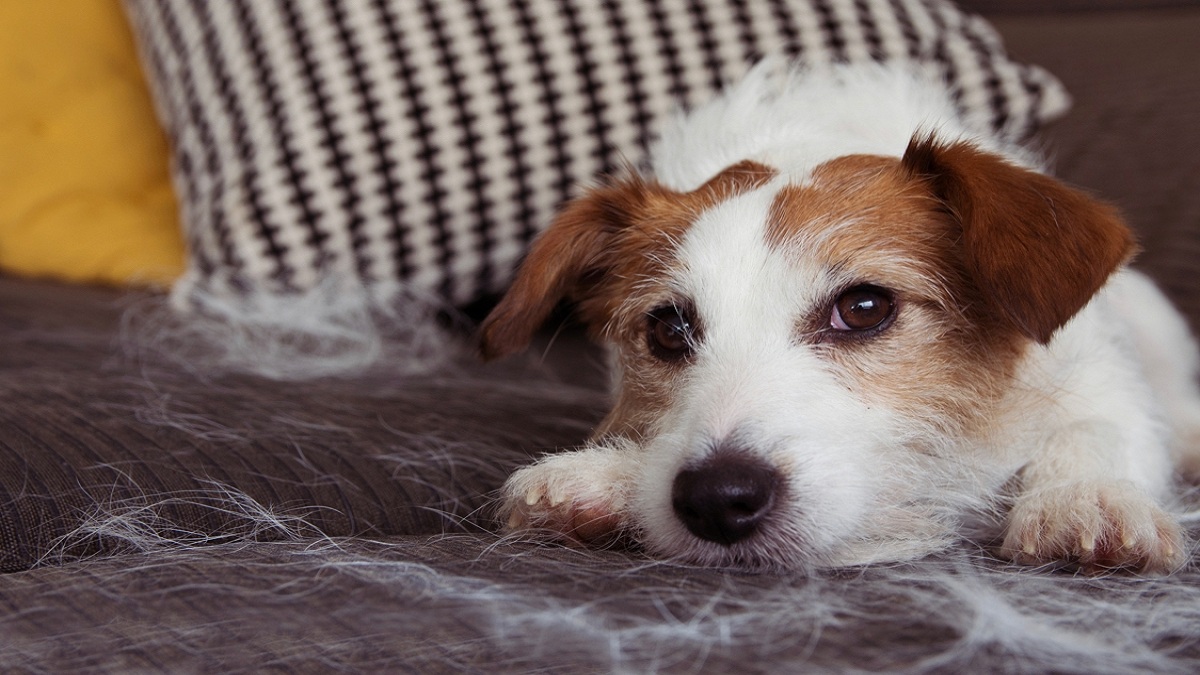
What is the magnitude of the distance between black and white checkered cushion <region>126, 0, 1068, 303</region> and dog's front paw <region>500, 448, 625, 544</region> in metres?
0.83

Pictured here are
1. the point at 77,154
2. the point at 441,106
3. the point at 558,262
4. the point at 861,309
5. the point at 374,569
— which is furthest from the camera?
the point at 77,154

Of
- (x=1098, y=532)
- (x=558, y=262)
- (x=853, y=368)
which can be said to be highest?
(x=558, y=262)

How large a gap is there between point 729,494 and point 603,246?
1.74 feet

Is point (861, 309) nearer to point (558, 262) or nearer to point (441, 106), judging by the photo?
point (558, 262)

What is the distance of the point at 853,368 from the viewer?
114 cm

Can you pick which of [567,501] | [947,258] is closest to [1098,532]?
[947,258]

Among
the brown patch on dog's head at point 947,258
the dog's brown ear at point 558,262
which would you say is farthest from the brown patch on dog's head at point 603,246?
the brown patch on dog's head at point 947,258

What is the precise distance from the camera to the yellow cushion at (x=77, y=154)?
2.06 m

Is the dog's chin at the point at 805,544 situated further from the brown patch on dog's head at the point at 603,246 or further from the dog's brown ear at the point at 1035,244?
the brown patch on dog's head at the point at 603,246

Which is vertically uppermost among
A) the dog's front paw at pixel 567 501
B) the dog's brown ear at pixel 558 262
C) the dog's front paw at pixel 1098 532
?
the dog's brown ear at pixel 558 262

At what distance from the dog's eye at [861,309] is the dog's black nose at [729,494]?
0.25 metres

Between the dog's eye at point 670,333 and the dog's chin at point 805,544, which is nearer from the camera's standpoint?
the dog's chin at point 805,544

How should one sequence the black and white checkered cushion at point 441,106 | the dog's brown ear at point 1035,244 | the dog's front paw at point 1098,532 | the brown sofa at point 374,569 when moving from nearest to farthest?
1. the brown sofa at point 374,569
2. the dog's front paw at point 1098,532
3. the dog's brown ear at point 1035,244
4. the black and white checkered cushion at point 441,106

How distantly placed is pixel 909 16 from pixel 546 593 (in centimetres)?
148
